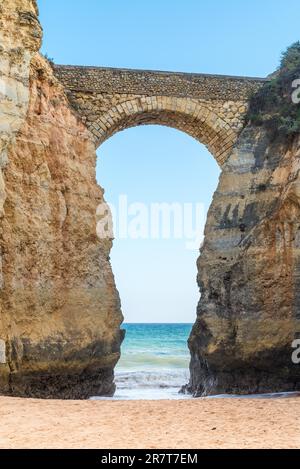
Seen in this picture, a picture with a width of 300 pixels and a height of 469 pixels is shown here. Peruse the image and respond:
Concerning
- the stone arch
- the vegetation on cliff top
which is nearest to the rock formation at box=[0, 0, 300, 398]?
the vegetation on cliff top

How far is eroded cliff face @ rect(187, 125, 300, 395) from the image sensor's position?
35.6 ft

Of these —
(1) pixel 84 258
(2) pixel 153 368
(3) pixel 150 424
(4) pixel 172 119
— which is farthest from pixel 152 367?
(3) pixel 150 424

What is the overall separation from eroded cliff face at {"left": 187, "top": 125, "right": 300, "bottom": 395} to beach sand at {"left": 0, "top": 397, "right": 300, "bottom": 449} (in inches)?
121

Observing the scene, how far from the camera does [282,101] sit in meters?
13.0

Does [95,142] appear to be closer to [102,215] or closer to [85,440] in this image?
[102,215]

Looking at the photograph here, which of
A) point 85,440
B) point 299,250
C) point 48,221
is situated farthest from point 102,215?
point 85,440

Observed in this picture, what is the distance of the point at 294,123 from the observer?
39.6 feet

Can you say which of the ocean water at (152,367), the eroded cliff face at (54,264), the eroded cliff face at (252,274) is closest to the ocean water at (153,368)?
the ocean water at (152,367)

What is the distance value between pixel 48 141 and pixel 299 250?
17.5 ft

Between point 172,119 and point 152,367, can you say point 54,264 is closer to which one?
point 172,119

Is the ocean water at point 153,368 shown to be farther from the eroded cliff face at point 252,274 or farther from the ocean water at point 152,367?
the eroded cliff face at point 252,274

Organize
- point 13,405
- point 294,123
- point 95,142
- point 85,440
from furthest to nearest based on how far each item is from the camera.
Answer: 1. point 95,142
2. point 294,123
3. point 13,405
4. point 85,440

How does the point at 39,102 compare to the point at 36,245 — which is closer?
the point at 36,245

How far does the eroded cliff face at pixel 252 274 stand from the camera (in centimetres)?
1084
